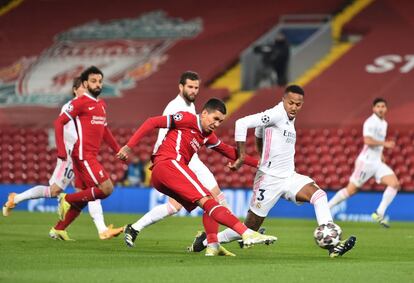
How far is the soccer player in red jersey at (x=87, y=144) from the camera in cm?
1279

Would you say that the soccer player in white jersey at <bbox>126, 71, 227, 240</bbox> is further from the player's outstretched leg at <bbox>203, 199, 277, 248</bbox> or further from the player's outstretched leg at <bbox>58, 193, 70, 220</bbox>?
the player's outstretched leg at <bbox>203, 199, 277, 248</bbox>

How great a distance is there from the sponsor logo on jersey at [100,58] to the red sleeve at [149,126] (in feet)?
55.1

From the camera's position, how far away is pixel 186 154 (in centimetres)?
1095

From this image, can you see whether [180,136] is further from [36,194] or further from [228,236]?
[36,194]

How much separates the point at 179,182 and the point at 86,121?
8.99ft

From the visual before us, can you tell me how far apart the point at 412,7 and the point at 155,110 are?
698 cm

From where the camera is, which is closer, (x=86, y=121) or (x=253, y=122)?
(x=253, y=122)

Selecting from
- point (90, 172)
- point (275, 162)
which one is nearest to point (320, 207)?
point (275, 162)

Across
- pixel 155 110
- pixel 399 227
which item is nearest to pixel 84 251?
pixel 399 227

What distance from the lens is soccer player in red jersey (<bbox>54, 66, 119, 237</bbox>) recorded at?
1279cm

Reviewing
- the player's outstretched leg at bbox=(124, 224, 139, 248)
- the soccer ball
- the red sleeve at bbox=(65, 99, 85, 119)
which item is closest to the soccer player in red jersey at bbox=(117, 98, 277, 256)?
the soccer ball

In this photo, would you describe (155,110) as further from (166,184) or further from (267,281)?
(267,281)

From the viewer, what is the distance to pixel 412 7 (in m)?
26.3

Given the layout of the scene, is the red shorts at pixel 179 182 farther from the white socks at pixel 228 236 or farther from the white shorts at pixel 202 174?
→ the white shorts at pixel 202 174
